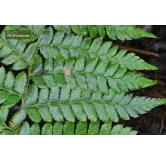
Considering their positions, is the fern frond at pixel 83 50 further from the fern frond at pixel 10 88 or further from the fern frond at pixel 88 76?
the fern frond at pixel 10 88

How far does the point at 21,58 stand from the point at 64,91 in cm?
31

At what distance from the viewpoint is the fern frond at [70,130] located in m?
1.89

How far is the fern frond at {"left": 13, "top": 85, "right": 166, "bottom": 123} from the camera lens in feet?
6.11

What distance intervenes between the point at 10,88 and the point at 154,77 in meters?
1.17

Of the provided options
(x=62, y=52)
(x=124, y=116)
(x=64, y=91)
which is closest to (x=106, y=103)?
(x=124, y=116)

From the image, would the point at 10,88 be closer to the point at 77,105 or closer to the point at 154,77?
the point at 77,105

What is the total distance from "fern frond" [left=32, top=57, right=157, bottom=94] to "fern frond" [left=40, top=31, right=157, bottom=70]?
6 cm

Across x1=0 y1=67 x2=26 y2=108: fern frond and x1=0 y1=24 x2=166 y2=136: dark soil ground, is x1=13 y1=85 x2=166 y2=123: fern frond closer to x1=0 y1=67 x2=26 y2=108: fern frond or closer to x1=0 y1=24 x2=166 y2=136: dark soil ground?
x1=0 y1=67 x2=26 y2=108: fern frond

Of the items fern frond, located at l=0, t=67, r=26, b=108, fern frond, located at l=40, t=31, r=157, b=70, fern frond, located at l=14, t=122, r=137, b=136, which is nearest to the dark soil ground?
fern frond, located at l=14, t=122, r=137, b=136

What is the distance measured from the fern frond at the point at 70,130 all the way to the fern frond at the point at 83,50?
0.37 m

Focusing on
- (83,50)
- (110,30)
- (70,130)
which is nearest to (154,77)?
(110,30)

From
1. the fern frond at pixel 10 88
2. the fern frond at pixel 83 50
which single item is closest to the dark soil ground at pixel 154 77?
the fern frond at pixel 83 50

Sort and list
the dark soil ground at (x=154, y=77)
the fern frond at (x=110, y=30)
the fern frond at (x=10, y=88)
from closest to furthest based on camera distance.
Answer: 1. the fern frond at (x=10, y=88)
2. the fern frond at (x=110, y=30)
3. the dark soil ground at (x=154, y=77)

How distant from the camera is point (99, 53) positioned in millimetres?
1948
